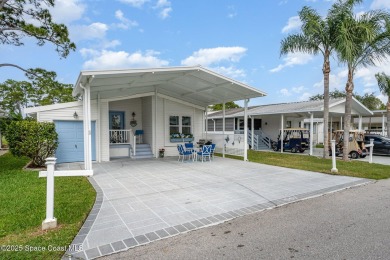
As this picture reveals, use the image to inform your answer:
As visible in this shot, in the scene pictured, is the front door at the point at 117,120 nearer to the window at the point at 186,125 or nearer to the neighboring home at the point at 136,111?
the neighboring home at the point at 136,111

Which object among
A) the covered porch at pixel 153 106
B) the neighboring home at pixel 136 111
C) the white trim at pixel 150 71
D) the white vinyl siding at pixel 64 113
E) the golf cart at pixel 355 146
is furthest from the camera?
the golf cart at pixel 355 146

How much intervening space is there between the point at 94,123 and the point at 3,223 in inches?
292

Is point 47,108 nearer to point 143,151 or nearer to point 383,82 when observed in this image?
point 143,151

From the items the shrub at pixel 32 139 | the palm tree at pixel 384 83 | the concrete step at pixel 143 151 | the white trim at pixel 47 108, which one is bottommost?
the concrete step at pixel 143 151

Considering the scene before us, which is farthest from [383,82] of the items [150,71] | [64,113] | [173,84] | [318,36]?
[64,113]

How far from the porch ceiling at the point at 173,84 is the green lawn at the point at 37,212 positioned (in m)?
3.39

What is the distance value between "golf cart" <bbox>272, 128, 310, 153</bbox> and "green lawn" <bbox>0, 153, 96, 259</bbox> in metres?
13.6

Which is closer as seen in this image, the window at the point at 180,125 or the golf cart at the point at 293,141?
the window at the point at 180,125

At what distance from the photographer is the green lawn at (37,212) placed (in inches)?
123

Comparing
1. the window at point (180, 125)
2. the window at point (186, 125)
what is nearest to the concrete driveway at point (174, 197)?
the window at point (180, 125)

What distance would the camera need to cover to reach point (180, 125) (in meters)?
13.5

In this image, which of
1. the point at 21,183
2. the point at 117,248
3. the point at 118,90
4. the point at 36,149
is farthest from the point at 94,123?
the point at 117,248

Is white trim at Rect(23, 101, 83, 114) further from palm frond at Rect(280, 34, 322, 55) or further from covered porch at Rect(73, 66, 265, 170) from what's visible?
palm frond at Rect(280, 34, 322, 55)

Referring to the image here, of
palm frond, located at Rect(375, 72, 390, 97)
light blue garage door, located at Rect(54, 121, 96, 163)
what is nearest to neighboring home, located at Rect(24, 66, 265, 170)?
light blue garage door, located at Rect(54, 121, 96, 163)
